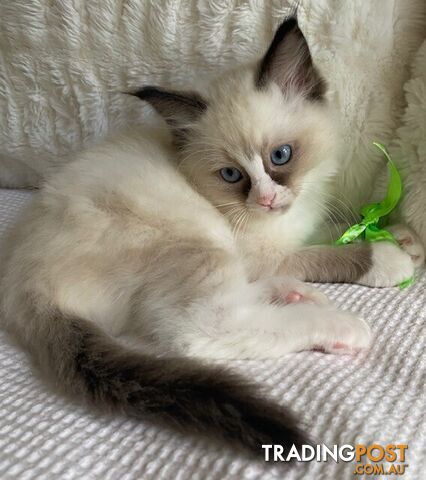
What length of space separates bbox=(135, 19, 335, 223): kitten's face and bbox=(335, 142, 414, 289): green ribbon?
166 mm

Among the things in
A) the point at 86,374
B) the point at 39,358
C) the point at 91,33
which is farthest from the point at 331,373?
the point at 91,33

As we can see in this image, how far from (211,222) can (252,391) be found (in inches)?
22.1

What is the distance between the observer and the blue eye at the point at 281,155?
1260 millimetres

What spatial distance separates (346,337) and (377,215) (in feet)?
1.79

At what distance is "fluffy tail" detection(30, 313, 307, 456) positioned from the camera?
693 millimetres

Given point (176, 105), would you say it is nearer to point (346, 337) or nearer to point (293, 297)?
point (293, 297)

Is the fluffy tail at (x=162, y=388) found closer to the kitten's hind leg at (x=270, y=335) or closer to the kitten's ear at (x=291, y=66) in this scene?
the kitten's hind leg at (x=270, y=335)

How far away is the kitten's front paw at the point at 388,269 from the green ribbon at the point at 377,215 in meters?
0.10

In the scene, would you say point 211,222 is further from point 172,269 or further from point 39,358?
point 39,358

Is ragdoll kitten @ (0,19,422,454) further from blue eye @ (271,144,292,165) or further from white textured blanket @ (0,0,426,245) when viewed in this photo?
white textured blanket @ (0,0,426,245)

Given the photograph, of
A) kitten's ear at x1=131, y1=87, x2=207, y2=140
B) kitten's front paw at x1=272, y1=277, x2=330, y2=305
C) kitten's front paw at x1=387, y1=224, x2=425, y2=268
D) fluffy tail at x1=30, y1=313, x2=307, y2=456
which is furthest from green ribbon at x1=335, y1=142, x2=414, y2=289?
fluffy tail at x1=30, y1=313, x2=307, y2=456

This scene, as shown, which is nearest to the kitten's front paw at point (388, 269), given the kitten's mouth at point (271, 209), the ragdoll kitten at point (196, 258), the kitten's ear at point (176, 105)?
the ragdoll kitten at point (196, 258)

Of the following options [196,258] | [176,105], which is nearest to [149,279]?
[196,258]

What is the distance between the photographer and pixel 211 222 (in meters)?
1.25
